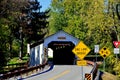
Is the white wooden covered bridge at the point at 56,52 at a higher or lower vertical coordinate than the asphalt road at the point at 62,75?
higher

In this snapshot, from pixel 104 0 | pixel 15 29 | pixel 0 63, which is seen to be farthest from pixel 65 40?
pixel 15 29

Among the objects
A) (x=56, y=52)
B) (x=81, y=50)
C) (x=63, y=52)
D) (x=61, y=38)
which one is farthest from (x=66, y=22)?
(x=81, y=50)

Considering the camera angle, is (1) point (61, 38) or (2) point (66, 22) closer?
(1) point (61, 38)

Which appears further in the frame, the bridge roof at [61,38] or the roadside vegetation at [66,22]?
the bridge roof at [61,38]

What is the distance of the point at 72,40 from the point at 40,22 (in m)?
33.5

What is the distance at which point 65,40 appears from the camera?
55.4m

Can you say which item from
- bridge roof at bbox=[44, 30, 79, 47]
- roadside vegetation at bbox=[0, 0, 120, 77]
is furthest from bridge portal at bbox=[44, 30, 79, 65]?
roadside vegetation at bbox=[0, 0, 120, 77]

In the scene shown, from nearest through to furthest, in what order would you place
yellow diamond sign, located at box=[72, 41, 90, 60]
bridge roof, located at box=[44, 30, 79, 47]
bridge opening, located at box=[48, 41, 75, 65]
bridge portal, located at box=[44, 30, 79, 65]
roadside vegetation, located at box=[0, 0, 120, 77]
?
yellow diamond sign, located at box=[72, 41, 90, 60] < roadside vegetation, located at box=[0, 0, 120, 77] < bridge roof, located at box=[44, 30, 79, 47] < bridge portal, located at box=[44, 30, 79, 65] < bridge opening, located at box=[48, 41, 75, 65]

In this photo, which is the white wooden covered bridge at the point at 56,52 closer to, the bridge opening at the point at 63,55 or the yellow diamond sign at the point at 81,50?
the bridge opening at the point at 63,55

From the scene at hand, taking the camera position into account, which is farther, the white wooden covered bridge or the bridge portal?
the bridge portal

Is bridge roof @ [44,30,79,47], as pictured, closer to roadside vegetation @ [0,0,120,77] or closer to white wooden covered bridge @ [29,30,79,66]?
white wooden covered bridge @ [29,30,79,66]

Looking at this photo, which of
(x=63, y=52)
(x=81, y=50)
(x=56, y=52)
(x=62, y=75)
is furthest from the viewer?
(x=56, y=52)

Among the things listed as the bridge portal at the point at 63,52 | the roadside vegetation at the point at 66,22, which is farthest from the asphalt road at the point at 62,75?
the bridge portal at the point at 63,52

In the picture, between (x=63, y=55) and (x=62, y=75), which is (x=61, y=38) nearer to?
(x=63, y=55)
